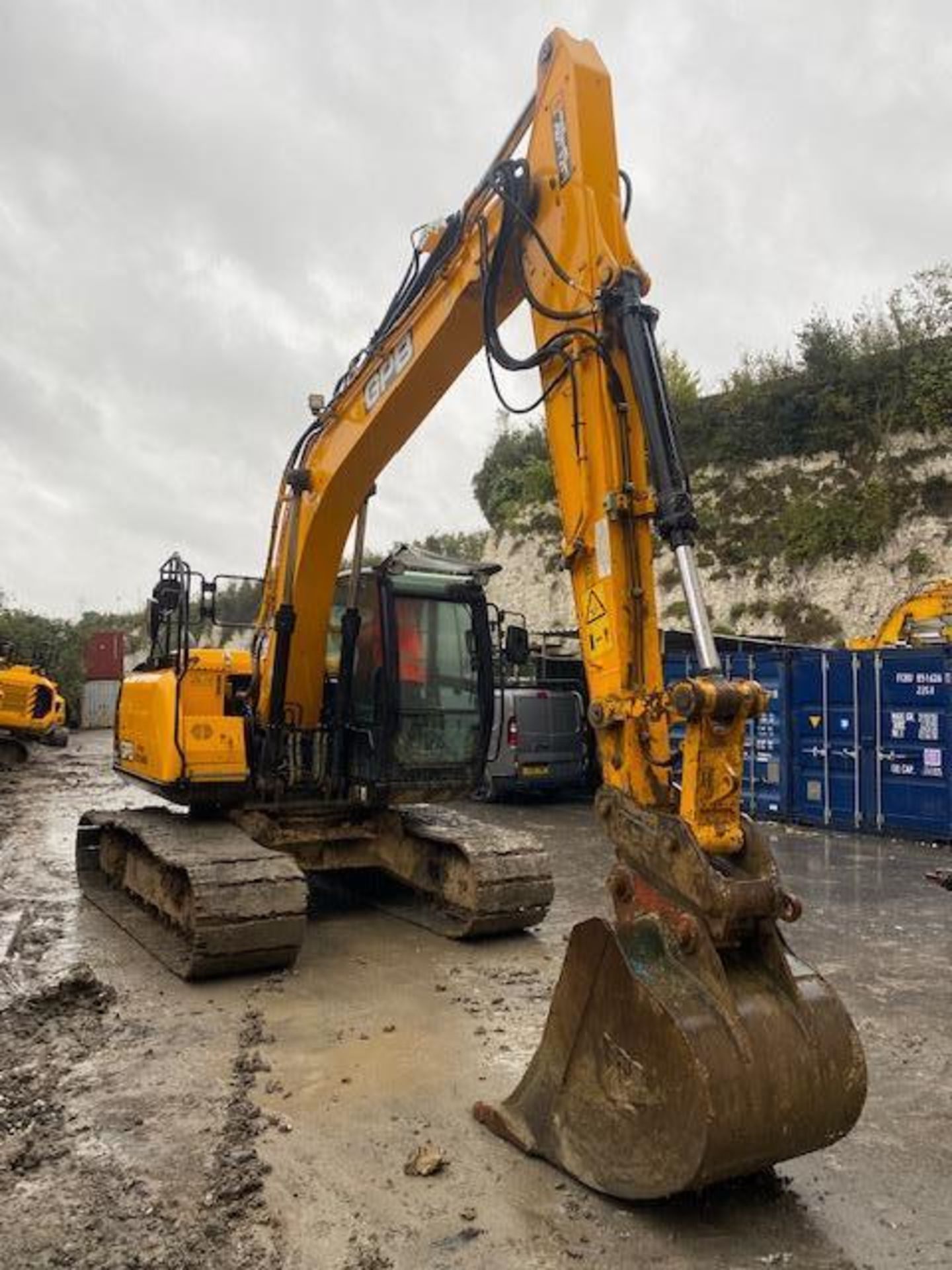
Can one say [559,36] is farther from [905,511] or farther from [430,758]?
[905,511]

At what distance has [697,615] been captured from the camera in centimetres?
375

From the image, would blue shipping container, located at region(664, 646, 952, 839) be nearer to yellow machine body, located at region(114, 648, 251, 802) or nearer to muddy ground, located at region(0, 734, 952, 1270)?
muddy ground, located at region(0, 734, 952, 1270)

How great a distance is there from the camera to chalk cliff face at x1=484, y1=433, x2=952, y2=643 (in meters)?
20.9

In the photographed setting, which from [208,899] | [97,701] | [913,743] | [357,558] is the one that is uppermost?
[357,558]

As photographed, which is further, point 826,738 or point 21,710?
point 21,710

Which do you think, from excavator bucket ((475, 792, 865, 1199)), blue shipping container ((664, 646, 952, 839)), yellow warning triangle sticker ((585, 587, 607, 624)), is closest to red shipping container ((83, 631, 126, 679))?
blue shipping container ((664, 646, 952, 839))

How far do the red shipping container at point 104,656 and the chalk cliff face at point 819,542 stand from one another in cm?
1923

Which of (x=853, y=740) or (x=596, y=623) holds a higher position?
(x=596, y=623)

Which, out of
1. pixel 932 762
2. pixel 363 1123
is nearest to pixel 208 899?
pixel 363 1123

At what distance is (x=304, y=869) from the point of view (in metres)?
7.89

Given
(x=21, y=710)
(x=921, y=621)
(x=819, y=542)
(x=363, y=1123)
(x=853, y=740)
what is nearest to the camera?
(x=363, y=1123)

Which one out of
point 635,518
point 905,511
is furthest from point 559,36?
point 905,511

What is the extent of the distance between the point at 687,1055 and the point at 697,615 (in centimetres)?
147

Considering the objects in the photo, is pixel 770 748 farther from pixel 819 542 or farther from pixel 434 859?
pixel 819 542
